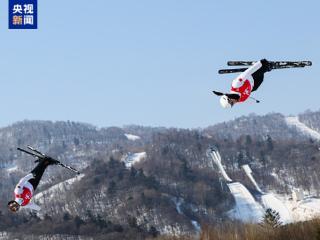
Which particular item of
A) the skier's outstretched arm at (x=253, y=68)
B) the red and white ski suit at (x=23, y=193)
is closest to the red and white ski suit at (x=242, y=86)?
the skier's outstretched arm at (x=253, y=68)

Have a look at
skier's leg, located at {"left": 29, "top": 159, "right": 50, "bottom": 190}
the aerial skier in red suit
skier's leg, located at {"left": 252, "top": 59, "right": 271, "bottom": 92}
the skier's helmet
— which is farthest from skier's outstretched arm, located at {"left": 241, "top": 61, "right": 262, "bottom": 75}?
the skier's helmet

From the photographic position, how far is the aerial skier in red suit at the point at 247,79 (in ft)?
89.3

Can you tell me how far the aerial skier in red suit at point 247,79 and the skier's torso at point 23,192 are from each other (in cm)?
1321

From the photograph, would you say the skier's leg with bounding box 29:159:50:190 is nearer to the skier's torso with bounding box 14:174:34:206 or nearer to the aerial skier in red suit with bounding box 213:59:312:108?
the skier's torso with bounding box 14:174:34:206

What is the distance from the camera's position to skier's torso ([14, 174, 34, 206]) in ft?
114

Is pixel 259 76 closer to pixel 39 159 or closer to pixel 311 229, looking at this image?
pixel 39 159

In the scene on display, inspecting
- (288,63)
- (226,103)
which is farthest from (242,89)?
(288,63)

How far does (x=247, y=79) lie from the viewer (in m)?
27.5

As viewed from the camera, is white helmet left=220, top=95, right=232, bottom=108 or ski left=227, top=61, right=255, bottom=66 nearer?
white helmet left=220, top=95, right=232, bottom=108

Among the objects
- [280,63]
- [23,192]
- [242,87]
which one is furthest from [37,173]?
[280,63]

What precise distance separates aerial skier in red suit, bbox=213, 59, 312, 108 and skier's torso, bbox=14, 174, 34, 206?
13205 millimetres

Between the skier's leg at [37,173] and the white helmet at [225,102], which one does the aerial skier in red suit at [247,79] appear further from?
the skier's leg at [37,173]

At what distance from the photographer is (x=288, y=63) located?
28.6 metres

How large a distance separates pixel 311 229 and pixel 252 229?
17892 mm
